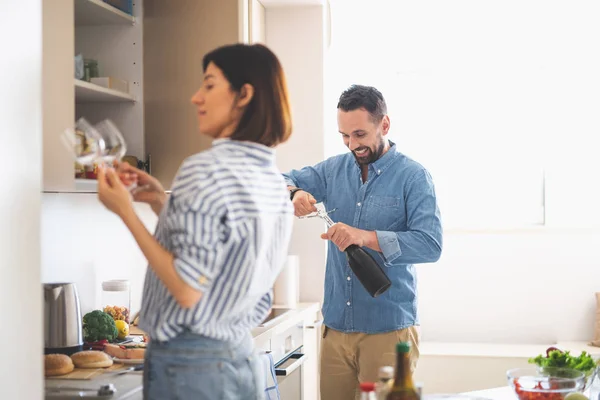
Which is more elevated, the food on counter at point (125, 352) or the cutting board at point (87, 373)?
the food on counter at point (125, 352)

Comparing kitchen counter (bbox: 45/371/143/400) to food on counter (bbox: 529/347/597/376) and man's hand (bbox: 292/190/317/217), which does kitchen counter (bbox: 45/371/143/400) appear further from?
food on counter (bbox: 529/347/597/376)

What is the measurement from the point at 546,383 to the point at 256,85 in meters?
0.96

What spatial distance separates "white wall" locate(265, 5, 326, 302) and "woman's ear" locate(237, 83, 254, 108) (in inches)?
88.4

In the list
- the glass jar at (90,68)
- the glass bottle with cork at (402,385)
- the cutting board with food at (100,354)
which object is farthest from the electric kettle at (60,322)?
the glass bottle with cork at (402,385)

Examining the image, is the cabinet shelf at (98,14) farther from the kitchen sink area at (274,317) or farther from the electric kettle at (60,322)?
the kitchen sink area at (274,317)

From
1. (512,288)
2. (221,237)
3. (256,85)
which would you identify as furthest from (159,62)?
(512,288)

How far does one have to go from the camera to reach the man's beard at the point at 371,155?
2539 millimetres

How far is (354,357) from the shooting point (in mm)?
2490

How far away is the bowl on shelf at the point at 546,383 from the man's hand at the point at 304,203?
2.83ft

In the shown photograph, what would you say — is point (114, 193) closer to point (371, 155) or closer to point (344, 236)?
point (344, 236)

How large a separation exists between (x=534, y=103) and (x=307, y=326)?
2267 mm

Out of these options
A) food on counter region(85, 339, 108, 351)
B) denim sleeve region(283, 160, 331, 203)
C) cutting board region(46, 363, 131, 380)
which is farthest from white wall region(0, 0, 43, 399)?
denim sleeve region(283, 160, 331, 203)

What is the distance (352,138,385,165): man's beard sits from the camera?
2.54 metres

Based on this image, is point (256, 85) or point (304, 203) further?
point (304, 203)
